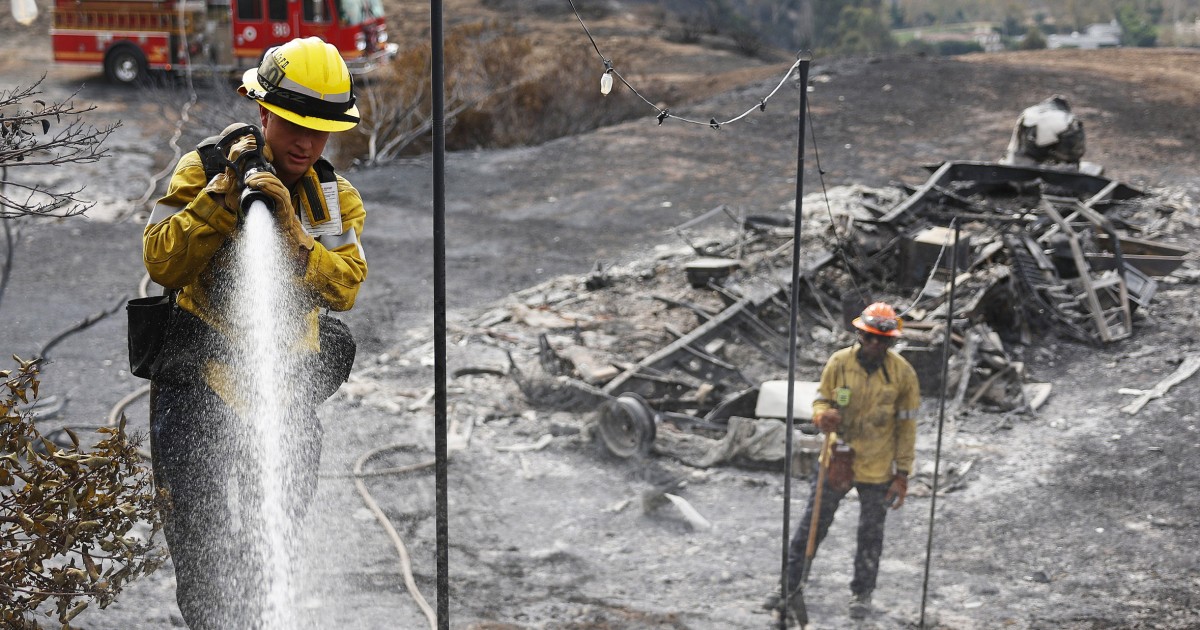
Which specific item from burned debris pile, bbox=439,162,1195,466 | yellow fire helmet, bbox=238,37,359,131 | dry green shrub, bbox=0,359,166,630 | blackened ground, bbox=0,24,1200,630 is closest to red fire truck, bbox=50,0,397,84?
blackened ground, bbox=0,24,1200,630

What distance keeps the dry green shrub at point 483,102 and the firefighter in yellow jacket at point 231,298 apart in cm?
1420

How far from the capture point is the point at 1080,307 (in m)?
11.2

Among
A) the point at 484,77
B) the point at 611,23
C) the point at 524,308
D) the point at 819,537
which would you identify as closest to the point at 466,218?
the point at 524,308

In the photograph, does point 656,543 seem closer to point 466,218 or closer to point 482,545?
point 482,545

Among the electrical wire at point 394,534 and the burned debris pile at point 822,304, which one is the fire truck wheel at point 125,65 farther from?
the electrical wire at point 394,534

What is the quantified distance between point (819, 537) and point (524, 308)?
542cm

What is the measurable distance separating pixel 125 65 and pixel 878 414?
1974 cm

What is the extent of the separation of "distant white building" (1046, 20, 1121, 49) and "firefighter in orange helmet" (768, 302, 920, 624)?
43483 mm

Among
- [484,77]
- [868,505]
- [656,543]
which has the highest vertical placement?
[484,77]

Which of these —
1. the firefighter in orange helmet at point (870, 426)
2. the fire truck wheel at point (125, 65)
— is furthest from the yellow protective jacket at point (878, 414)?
the fire truck wheel at point (125, 65)

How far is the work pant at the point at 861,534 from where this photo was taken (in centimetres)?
684

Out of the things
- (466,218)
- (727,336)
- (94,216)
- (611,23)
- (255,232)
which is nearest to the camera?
(255,232)

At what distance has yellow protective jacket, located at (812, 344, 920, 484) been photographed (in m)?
6.89

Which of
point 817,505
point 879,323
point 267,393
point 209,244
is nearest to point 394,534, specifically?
point 817,505
